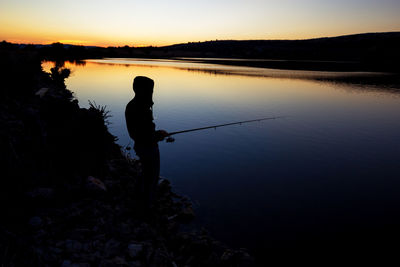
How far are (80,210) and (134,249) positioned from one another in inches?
53.4

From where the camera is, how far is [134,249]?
156 inches

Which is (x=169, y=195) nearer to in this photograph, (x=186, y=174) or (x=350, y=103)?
(x=186, y=174)

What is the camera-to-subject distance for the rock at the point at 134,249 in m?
3.87

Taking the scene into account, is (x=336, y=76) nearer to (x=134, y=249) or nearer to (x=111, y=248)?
(x=134, y=249)

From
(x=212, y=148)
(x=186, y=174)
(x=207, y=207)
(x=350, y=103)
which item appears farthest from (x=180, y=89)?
(x=207, y=207)

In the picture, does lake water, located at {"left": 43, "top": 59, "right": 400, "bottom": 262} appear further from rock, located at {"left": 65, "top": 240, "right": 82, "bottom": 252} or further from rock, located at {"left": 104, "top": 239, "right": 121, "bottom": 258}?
rock, located at {"left": 65, "top": 240, "right": 82, "bottom": 252}

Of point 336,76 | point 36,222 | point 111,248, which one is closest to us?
point 111,248

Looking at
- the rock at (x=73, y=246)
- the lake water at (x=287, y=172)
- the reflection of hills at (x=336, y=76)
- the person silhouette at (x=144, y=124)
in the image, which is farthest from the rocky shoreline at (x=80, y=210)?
the reflection of hills at (x=336, y=76)

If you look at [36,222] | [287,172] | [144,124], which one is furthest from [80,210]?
[287,172]

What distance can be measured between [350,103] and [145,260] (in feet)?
78.2

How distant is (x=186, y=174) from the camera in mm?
8594

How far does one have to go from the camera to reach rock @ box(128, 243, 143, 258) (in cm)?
387

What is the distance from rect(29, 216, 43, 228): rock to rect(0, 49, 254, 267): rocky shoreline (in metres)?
0.01

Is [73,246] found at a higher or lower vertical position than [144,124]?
lower
